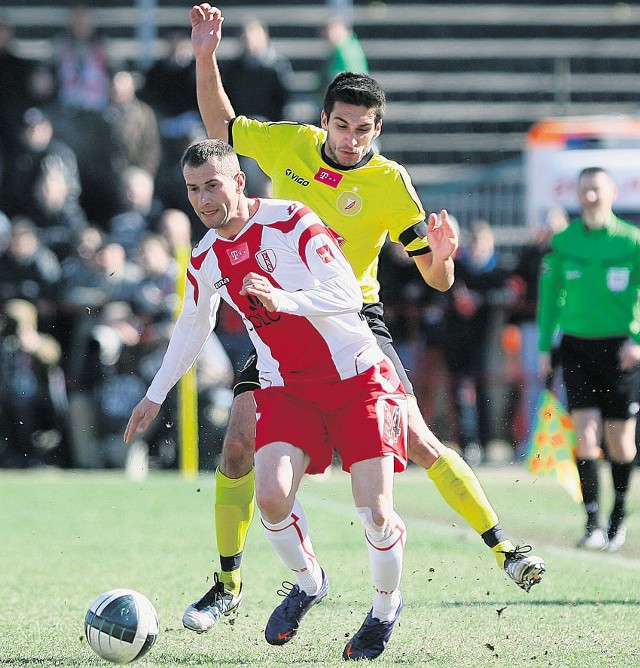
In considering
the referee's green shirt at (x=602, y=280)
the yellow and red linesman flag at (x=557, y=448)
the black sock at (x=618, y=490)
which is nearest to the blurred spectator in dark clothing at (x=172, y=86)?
the yellow and red linesman flag at (x=557, y=448)

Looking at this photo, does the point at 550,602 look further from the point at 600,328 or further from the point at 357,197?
the point at 600,328

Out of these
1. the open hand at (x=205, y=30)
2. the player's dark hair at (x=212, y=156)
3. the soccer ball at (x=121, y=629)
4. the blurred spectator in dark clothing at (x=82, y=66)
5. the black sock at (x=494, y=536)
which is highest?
the blurred spectator in dark clothing at (x=82, y=66)

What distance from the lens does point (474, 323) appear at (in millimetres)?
14500

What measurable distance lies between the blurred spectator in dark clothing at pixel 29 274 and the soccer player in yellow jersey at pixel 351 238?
25.0 feet

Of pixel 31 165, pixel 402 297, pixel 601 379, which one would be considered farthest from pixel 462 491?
pixel 31 165

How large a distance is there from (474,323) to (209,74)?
26.5ft

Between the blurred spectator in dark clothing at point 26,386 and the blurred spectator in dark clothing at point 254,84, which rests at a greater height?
the blurred spectator in dark clothing at point 254,84

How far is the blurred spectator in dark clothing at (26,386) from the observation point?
13.6 m

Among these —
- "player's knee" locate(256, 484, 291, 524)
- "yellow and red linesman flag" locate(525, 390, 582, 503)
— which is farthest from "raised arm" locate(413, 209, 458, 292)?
"yellow and red linesman flag" locate(525, 390, 582, 503)

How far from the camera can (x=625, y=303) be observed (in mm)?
9883

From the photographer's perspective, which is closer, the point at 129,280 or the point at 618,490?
the point at 618,490

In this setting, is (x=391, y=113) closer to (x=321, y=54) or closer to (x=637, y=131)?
(x=321, y=54)

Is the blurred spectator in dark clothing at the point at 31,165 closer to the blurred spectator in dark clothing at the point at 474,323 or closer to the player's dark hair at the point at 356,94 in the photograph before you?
the blurred spectator in dark clothing at the point at 474,323

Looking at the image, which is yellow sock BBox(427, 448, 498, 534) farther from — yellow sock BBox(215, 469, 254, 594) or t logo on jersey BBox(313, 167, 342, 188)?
t logo on jersey BBox(313, 167, 342, 188)
